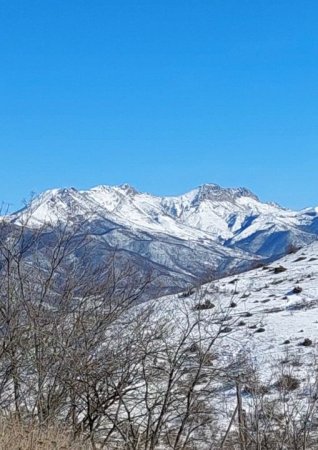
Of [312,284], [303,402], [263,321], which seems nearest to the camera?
[303,402]

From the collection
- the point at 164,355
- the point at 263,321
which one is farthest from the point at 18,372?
the point at 263,321

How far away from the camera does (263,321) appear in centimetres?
2109

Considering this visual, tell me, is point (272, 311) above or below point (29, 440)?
above

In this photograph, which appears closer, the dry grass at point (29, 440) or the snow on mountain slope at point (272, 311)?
the dry grass at point (29, 440)

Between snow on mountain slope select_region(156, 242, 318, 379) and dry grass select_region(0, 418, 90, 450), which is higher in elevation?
snow on mountain slope select_region(156, 242, 318, 379)

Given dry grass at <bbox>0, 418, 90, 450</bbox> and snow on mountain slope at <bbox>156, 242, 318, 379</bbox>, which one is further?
snow on mountain slope at <bbox>156, 242, 318, 379</bbox>

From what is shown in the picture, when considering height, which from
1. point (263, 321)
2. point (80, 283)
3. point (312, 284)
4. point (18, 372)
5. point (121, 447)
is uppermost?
point (312, 284)

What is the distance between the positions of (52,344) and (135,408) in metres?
1.47

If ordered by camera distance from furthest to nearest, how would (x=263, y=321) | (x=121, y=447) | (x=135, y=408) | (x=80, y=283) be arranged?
(x=263, y=321), (x=80, y=283), (x=135, y=408), (x=121, y=447)

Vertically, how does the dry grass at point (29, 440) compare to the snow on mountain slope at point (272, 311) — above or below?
below

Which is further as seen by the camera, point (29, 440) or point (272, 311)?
point (272, 311)

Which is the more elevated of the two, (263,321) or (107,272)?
(263,321)

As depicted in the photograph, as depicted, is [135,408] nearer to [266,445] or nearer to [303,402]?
[266,445]

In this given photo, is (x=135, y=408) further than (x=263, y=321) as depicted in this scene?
No
